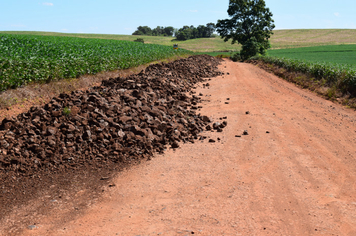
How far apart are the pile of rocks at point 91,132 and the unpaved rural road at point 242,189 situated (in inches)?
30.3

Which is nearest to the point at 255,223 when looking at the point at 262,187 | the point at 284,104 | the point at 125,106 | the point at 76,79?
the point at 262,187

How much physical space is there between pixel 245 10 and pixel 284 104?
47397 millimetres

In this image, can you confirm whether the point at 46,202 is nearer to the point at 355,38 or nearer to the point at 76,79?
the point at 76,79

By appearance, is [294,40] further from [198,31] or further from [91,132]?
[91,132]

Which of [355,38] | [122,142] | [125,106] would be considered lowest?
[122,142]

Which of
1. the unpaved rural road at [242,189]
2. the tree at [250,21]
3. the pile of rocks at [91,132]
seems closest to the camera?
the unpaved rural road at [242,189]

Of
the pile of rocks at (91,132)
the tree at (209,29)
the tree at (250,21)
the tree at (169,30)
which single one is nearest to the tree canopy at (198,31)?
the tree at (209,29)

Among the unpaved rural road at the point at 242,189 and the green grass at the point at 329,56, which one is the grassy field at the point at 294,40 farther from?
the unpaved rural road at the point at 242,189

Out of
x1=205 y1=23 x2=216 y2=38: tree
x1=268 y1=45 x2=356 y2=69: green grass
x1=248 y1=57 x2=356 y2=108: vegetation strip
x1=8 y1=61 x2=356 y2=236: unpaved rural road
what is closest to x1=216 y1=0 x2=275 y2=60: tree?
x1=268 y1=45 x2=356 y2=69: green grass

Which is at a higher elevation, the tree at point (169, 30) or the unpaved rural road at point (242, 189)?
the tree at point (169, 30)

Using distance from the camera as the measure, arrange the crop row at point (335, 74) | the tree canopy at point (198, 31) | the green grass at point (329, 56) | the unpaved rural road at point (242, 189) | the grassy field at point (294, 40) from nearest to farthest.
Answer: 1. the unpaved rural road at point (242, 189)
2. the crop row at point (335, 74)
3. the green grass at point (329, 56)
4. the grassy field at point (294, 40)
5. the tree canopy at point (198, 31)

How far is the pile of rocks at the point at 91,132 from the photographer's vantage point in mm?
7258

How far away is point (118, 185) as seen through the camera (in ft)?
21.5

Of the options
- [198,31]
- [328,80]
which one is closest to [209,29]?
[198,31]
